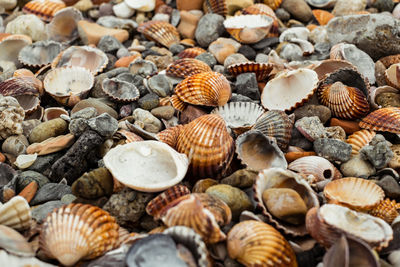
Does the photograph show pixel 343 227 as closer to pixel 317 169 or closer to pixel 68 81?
pixel 317 169

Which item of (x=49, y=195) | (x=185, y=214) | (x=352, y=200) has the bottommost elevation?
(x=49, y=195)

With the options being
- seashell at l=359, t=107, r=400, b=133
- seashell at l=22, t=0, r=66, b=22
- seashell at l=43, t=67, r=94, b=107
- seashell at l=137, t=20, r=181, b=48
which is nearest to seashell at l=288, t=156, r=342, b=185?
seashell at l=359, t=107, r=400, b=133

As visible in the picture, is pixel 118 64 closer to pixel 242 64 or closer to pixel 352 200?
pixel 242 64

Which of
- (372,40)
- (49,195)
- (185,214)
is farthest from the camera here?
(372,40)

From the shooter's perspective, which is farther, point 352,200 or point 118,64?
point 118,64

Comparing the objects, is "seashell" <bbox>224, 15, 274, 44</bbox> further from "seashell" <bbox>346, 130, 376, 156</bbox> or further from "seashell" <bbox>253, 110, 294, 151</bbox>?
"seashell" <bbox>346, 130, 376, 156</bbox>

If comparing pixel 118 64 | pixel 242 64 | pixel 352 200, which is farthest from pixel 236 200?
pixel 118 64

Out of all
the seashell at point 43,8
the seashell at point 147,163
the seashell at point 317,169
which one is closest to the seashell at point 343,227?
the seashell at point 317,169
